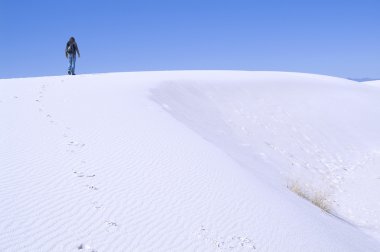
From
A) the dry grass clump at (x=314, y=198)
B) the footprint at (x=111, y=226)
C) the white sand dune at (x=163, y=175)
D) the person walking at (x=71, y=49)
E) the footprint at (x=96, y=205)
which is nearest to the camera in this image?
the footprint at (x=111, y=226)

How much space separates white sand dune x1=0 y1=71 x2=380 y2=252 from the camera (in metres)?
4.41

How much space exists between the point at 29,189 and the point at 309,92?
18124 mm

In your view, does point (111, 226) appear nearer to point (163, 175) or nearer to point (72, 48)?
point (163, 175)

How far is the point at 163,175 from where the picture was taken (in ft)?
20.4

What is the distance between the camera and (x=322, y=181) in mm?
11250

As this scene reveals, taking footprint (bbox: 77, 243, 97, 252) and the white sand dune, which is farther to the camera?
the white sand dune

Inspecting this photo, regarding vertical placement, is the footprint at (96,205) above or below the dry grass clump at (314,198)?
above

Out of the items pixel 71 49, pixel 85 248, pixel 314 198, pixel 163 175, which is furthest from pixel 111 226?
pixel 71 49

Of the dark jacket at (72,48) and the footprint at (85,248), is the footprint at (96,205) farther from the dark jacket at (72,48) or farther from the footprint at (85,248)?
the dark jacket at (72,48)

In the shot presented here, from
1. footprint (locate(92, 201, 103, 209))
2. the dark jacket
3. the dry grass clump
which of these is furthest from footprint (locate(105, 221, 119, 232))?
the dark jacket

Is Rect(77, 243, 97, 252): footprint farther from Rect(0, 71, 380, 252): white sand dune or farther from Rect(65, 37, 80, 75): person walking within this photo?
Rect(65, 37, 80, 75): person walking

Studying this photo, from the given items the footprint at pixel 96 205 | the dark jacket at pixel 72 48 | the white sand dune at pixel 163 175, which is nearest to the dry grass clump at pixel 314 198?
the white sand dune at pixel 163 175

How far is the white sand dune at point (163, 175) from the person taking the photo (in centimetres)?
441

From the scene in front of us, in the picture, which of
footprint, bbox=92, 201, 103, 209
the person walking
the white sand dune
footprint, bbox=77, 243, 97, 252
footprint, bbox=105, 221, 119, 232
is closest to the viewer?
footprint, bbox=77, 243, 97, 252
